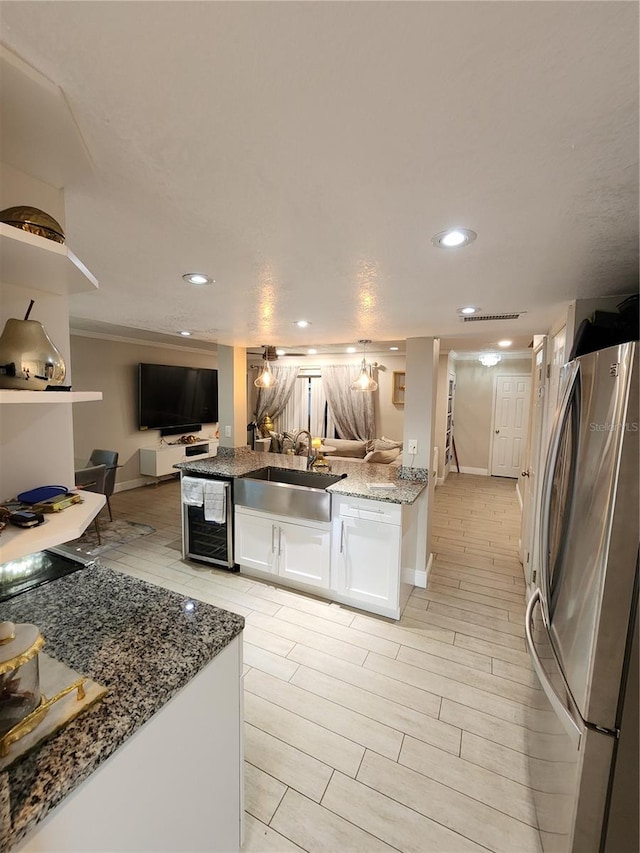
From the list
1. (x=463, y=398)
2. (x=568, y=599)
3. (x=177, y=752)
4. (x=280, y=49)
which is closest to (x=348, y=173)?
(x=280, y=49)

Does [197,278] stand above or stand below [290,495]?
above

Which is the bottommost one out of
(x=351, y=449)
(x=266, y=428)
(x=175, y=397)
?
(x=351, y=449)

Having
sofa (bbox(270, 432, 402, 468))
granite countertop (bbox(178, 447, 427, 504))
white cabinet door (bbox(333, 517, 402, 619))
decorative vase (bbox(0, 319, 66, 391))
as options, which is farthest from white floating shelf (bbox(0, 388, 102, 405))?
sofa (bbox(270, 432, 402, 468))

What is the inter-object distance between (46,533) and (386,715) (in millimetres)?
1935

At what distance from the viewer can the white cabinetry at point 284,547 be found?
285 centimetres

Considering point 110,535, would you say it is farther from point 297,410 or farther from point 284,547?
point 297,410

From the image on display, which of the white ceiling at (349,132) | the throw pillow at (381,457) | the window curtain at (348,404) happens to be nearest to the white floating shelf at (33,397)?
the white ceiling at (349,132)

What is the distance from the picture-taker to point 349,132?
2.48ft

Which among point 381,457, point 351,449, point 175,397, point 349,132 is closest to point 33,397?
point 349,132

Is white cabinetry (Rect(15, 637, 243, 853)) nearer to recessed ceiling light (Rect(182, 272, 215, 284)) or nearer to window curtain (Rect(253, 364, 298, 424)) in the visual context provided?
recessed ceiling light (Rect(182, 272, 215, 284))

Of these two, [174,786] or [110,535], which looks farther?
[110,535]

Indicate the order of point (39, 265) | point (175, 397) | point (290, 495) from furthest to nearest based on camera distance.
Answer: point (175, 397), point (290, 495), point (39, 265)

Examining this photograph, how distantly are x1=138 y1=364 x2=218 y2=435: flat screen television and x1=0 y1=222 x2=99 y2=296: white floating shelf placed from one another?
207 inches

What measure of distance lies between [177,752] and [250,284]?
186cm
